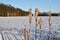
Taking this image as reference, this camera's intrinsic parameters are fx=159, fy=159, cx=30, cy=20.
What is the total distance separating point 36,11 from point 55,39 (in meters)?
1.36

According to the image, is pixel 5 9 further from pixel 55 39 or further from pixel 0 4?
pixel 55 39

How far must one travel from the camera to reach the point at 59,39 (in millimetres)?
3105

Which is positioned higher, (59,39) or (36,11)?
(36,11)

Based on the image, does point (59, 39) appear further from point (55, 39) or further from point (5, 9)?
point (5, 9)

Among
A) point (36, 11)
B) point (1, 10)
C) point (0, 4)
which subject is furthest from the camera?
point (1, 10)

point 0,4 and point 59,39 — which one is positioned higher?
point 0,4

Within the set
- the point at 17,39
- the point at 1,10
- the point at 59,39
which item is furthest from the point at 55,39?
the point at 1,10

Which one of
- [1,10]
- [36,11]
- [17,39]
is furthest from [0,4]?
[36,11]

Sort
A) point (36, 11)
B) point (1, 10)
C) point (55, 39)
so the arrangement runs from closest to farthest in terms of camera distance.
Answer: point (36, 11) → point (55, 39) → point (1, 10)

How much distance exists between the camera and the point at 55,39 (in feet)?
10.1

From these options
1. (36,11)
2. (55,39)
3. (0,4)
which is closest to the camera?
(36,11)

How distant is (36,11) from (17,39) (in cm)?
136

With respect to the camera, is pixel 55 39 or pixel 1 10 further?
pixel 1 10

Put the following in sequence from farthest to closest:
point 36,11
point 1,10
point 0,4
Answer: point 1,10, point 0,4, point 36,11
